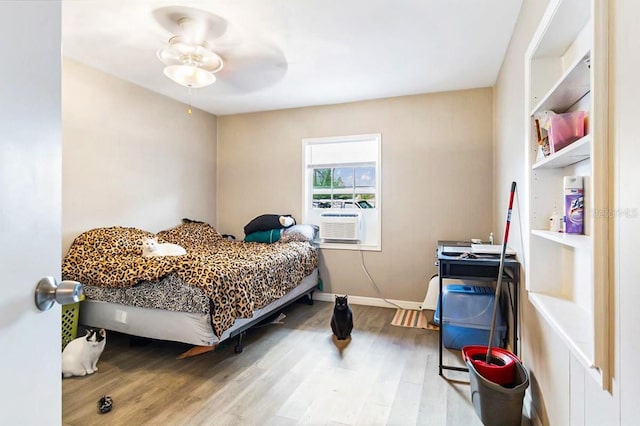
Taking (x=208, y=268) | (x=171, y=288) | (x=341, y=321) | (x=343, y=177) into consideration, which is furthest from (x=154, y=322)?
(x=343, y=177)

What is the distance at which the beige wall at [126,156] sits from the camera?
2947 millimetres

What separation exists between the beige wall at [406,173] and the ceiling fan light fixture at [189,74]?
5.74 feet

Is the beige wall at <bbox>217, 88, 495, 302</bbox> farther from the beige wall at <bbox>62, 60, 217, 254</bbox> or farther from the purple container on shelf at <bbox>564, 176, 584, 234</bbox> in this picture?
the purple container on shelf at <bbox>564, 176, 584, 234</bbox>

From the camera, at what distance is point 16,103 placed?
1.93 ft

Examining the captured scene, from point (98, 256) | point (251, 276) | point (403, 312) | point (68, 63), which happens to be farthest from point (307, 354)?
point (68, 63)

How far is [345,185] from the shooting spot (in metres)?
4.23

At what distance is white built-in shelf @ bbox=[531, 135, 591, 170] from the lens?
1133 millimetres

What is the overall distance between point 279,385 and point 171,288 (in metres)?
0.99

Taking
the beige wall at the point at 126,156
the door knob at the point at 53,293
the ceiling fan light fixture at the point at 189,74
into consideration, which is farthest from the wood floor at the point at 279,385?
the ceiling fan light fixture at the point at 189,74

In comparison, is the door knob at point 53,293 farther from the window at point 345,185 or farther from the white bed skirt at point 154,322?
the window at point 345,185

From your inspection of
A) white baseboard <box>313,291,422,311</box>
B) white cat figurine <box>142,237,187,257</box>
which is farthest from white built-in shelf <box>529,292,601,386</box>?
white cat figurine <box>142,237,187,257</box>

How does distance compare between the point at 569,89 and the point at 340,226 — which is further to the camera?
the point at 340,226

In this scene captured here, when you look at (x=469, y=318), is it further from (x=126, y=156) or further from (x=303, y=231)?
(x=126, y=156)

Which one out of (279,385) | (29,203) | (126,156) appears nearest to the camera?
(29,203)
